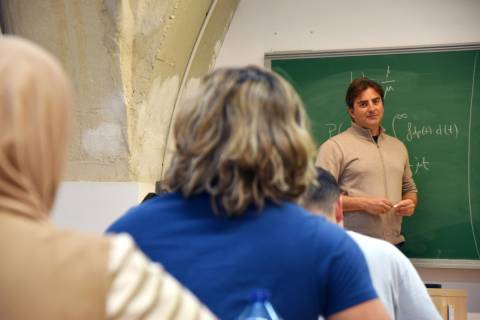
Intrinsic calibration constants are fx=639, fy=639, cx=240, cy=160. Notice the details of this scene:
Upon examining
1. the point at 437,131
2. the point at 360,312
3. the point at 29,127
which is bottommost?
the point at 360,312

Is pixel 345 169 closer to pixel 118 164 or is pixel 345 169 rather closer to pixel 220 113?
pixel 118 164

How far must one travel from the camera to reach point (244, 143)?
1.08 meters

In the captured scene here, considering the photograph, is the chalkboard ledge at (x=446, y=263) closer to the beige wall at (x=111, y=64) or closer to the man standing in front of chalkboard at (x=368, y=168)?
the man standing in front of chalkboard at (x=368, y=168)

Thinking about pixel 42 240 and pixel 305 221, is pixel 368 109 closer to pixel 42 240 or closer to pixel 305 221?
pixel 305 221

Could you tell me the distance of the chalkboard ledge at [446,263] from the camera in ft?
12.8

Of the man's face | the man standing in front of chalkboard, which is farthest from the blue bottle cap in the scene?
the man's face

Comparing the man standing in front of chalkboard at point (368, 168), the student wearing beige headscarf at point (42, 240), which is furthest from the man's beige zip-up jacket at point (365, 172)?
the student wearing beige headscarf at point (42, 240)

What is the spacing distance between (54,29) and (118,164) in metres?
0.71

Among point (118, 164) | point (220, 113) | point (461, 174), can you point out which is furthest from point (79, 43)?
point (461, 174)

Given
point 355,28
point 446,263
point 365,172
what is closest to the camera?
point 365,172

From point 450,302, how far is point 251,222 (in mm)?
2707

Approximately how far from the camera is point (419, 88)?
4.03m

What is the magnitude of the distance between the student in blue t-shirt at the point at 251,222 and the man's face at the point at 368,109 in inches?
103

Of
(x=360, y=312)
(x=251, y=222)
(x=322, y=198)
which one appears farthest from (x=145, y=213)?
(x=322, y=198)
